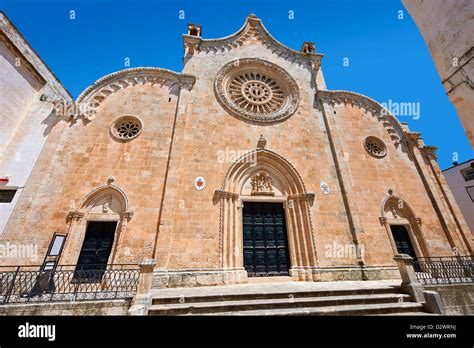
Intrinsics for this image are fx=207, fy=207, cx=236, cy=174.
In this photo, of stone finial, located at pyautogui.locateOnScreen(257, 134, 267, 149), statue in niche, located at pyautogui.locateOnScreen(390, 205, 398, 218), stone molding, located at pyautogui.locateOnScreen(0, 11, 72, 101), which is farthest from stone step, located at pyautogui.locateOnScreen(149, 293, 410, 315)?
stone molding, located at pyautogui.locateOnScreen(0, 11, 72, 101)

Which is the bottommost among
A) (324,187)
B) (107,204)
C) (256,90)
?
(107,204)

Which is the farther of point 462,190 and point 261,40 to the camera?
point 462,190

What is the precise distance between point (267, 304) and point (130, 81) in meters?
→ 12.1

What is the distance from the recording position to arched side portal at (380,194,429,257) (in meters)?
9.76

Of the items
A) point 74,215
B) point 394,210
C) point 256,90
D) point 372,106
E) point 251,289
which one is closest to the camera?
point 251,289

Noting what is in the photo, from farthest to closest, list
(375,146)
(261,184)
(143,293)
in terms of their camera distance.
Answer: (375,146) < (261,184) < (143,293)

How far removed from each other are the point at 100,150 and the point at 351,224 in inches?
465

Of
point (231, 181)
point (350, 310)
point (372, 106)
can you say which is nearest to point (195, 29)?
point (231, 181)

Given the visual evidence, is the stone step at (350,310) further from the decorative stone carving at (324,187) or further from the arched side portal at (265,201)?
the decorative stone carving at (324,187)

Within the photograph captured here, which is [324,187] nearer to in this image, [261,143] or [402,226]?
[261,143]

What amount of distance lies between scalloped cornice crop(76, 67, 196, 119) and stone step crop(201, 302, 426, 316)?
1053 cm

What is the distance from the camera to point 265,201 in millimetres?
9703

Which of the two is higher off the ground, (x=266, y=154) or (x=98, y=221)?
(x=266, y=154)
